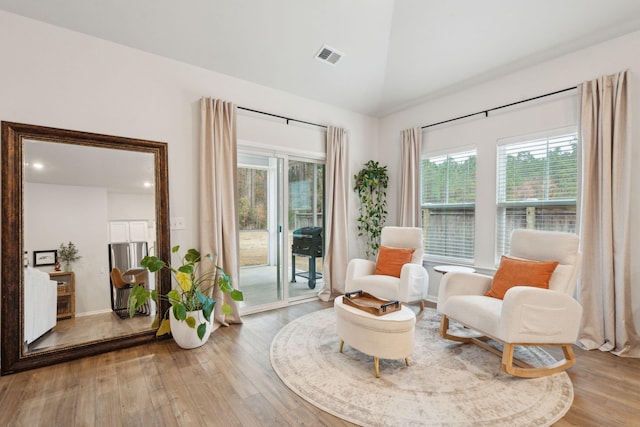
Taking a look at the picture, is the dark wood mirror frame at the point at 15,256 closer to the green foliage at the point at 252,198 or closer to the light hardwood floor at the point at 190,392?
the light hardwood floor at the point at 190,392

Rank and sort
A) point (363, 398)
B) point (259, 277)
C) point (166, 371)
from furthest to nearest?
point (259, 277)
point (166, 371)
point (363, 398)

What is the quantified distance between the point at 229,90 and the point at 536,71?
10.9 feet

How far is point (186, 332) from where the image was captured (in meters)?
2.68

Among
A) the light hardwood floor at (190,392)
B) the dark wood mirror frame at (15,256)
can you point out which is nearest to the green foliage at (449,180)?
the light hardwood floor at (190,392)

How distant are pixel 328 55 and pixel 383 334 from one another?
3.00 meters

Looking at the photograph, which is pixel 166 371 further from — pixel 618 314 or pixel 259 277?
pixel 618 314

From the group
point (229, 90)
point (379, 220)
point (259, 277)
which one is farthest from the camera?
point (379, 220)

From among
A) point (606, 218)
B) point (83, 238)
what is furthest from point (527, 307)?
point (83, 238)

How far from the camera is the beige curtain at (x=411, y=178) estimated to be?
430 centimetres

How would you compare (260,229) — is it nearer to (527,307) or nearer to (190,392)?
(190,392)

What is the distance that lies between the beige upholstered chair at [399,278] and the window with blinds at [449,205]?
623 millimetres

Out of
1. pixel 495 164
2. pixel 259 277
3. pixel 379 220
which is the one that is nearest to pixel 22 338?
pixel 259 277

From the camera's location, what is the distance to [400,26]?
3.32 metres

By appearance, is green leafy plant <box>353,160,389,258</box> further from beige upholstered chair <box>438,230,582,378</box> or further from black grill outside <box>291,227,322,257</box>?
beige upholstered chair <box>438,230,582,378</box>
